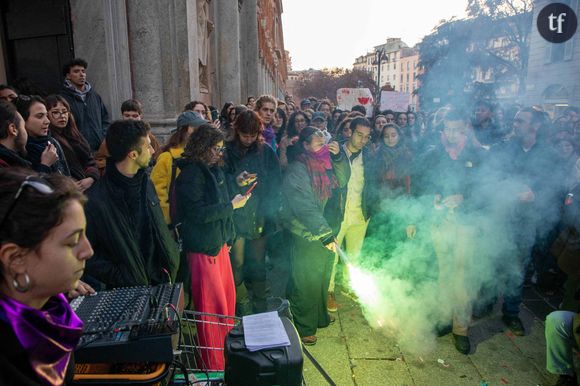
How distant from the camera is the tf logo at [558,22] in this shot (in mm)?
20375

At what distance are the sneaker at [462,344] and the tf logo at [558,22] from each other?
66.8 ft

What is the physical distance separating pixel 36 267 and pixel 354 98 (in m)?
14.6

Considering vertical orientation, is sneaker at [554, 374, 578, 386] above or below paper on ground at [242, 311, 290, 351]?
below

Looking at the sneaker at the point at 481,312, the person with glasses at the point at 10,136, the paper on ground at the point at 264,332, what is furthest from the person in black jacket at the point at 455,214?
the person with glasses at the point at 10,136

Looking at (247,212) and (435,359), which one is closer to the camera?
(435,359)

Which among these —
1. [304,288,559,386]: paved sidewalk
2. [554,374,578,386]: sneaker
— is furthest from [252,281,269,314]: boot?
[554,374,578,386]: sneaker

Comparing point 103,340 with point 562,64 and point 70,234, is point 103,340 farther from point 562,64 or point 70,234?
point 562,64

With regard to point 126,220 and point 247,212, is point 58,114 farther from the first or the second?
point 247,212

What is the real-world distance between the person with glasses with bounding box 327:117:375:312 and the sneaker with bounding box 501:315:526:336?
1813 millimetres

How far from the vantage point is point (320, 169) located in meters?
4.25

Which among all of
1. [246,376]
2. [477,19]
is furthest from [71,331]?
[477,19]

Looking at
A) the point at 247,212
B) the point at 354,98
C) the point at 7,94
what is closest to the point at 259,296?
the point at 247,212

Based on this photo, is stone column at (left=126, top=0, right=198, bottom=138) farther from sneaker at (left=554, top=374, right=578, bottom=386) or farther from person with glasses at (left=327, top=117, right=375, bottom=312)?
sneaker at (left=554, top=374, right=578, bottom=386)

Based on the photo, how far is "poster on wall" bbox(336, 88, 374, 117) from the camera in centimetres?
1493
